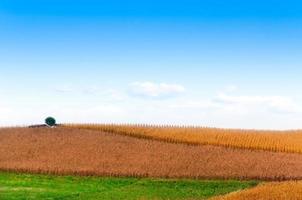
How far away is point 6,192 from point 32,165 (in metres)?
6.90

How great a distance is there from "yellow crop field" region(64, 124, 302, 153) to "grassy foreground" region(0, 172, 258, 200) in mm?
11757

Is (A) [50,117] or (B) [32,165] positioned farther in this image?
(A) [50,117]

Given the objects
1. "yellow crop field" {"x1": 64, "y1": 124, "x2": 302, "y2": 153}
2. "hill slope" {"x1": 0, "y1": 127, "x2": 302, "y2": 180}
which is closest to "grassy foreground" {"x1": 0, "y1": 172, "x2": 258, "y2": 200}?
"hill slope" {"x1": 0, "y1": 127, "x2": 302, "y2": 180}

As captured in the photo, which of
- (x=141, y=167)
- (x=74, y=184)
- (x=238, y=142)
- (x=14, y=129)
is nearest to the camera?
(x=74, y=184)

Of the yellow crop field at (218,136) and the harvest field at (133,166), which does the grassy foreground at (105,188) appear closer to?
the harvest field at (133,166)

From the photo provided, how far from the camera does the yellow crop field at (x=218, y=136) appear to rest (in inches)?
1849

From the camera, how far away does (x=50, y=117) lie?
2076 inches

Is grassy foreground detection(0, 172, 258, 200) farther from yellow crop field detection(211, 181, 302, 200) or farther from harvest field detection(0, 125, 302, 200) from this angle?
yellow crop field detection(211, 181, 302, 200)

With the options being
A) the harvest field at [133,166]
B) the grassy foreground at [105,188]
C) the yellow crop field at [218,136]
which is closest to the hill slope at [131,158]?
the harvest field at [133,166]

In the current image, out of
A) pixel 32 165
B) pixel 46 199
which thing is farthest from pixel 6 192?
pixel 32 165

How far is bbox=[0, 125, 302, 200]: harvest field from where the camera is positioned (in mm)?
32469

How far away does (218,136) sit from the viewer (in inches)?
1932

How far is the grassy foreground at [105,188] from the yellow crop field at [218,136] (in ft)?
38.6

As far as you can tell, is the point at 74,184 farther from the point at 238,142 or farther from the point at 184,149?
the point at 238,142
